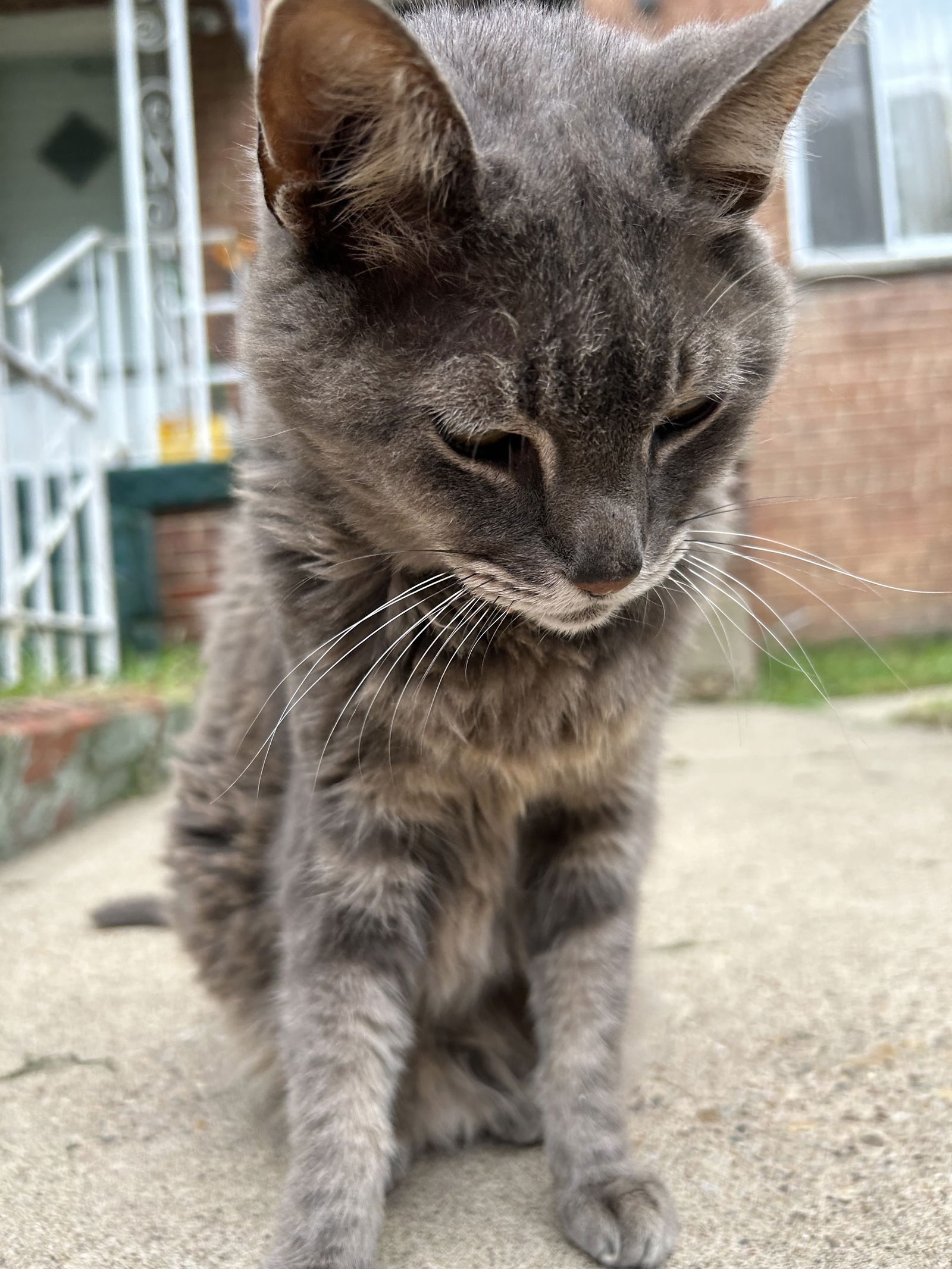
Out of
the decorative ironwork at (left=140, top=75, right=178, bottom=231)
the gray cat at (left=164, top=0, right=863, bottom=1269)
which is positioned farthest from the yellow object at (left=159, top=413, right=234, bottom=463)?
the gray cat at (left=164, top=0, right=863, bottom=1269)

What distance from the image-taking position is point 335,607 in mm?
1364

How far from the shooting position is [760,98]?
112 cm

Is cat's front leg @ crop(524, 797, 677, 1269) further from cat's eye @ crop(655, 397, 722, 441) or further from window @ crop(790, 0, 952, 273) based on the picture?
window @ crop(790, 0, 952, 273)

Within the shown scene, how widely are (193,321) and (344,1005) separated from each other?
14.4 ft

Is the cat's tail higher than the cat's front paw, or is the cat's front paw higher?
the cat's tail

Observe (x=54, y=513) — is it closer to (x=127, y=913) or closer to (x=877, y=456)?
(x=127, y=913)

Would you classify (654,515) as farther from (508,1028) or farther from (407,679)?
(508,1028)

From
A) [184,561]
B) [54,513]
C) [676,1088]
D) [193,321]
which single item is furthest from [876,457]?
[676,1088]

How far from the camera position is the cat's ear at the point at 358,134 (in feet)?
3.29

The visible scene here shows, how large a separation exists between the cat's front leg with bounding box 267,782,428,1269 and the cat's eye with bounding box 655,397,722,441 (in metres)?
0.56

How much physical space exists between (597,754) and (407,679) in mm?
253

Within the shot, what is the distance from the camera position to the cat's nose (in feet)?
3.73

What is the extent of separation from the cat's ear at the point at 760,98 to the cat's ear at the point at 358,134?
0.85ft

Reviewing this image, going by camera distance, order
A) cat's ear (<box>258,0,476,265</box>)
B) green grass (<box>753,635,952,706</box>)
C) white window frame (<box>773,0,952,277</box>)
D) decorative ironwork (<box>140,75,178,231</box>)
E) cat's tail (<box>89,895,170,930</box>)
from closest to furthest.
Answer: cat's ear (<box>258,0,476,265</box>) → cat's tail (<box>89,895,170,930</box>) → green grass (<box>753,635,952,706</box>) → decorative ironwork (<box>140,75,178,231</box>) → white window frame (<box>773,0,952,277</box>)
